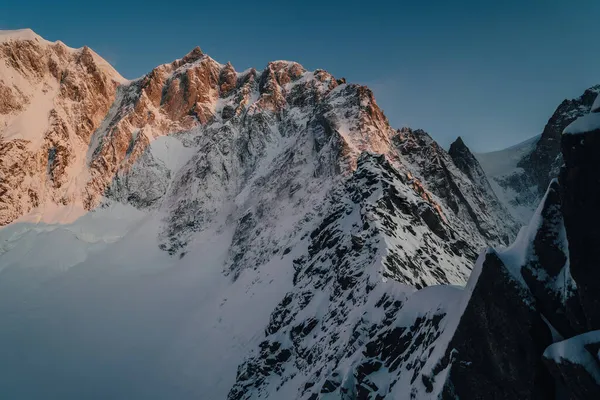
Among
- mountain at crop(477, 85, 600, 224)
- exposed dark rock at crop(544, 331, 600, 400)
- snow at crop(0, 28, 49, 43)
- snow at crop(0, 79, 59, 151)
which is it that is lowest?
exposed dark rock at crop(544, 331, 600, 400)

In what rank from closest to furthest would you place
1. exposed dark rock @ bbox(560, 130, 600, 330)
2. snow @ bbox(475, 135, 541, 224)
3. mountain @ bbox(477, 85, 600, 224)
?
exposed dark rock @ bbox(560, 130, 600, 330), mountain @ bbox(477, 85, 600, 224), snow @ bbox(475, 135, 541, 224)

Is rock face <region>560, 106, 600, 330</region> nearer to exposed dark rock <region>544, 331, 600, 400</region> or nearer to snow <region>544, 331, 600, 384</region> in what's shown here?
snow <region>544, 331, 600, 384</region>

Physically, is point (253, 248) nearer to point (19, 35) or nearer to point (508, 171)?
point (19, 35)

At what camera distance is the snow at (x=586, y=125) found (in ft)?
49.5

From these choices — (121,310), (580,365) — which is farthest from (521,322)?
(121,310)

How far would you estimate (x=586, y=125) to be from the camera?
50.2 ft

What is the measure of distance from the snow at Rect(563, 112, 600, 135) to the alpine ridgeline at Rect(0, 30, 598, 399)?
4.40 ft

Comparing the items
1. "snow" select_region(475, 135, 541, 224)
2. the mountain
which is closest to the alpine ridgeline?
"snow" select_region(475, 135, 541, 224)

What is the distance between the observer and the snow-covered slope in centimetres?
4122

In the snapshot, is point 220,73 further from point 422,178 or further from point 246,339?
point 246,339

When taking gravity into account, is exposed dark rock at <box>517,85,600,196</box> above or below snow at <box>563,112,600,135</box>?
above

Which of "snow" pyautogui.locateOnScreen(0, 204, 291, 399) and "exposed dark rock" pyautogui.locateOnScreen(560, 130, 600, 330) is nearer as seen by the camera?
"exposed dark rock" pyautogui.locateOnScreen(560, 130, 600, 330)

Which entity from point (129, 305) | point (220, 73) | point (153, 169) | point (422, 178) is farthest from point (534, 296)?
point (220, 73)

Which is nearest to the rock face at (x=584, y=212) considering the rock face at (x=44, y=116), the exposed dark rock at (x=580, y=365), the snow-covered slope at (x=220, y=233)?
the exposed dark rock at (x=580, y=365)
